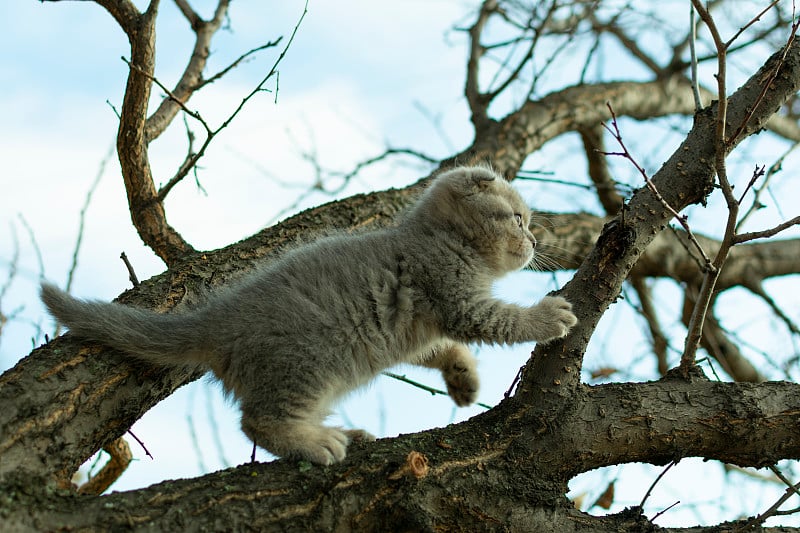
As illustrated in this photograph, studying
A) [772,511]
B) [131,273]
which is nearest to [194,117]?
[131,273]

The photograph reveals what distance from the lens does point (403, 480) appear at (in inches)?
94.3

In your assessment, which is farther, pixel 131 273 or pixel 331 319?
pixel 131 273

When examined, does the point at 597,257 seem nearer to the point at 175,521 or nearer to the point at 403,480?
the point at 403,480

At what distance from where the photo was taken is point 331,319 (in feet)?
9.56

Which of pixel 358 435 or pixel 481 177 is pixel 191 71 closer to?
pixel 481 177

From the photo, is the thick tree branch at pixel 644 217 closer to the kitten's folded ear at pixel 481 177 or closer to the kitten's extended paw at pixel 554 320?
the kitten's extended paw at pixel 554 320

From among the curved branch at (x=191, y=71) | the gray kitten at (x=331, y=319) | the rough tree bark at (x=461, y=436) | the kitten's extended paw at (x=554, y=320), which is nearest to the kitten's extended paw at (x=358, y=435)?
the gray kitten at (x=331, y=319)

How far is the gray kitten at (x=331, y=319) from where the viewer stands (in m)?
2.76

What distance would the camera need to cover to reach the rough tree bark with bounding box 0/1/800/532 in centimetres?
229

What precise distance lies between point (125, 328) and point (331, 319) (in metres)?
0.79

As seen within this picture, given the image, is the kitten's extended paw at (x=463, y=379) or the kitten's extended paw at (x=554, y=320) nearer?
the kitten's extended paw at (x=554, y=320)

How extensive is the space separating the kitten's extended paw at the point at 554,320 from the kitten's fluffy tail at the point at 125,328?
1329 millimetres

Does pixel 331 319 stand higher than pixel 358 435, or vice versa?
pixel 331 319

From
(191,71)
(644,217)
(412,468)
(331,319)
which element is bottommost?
(412,468)
